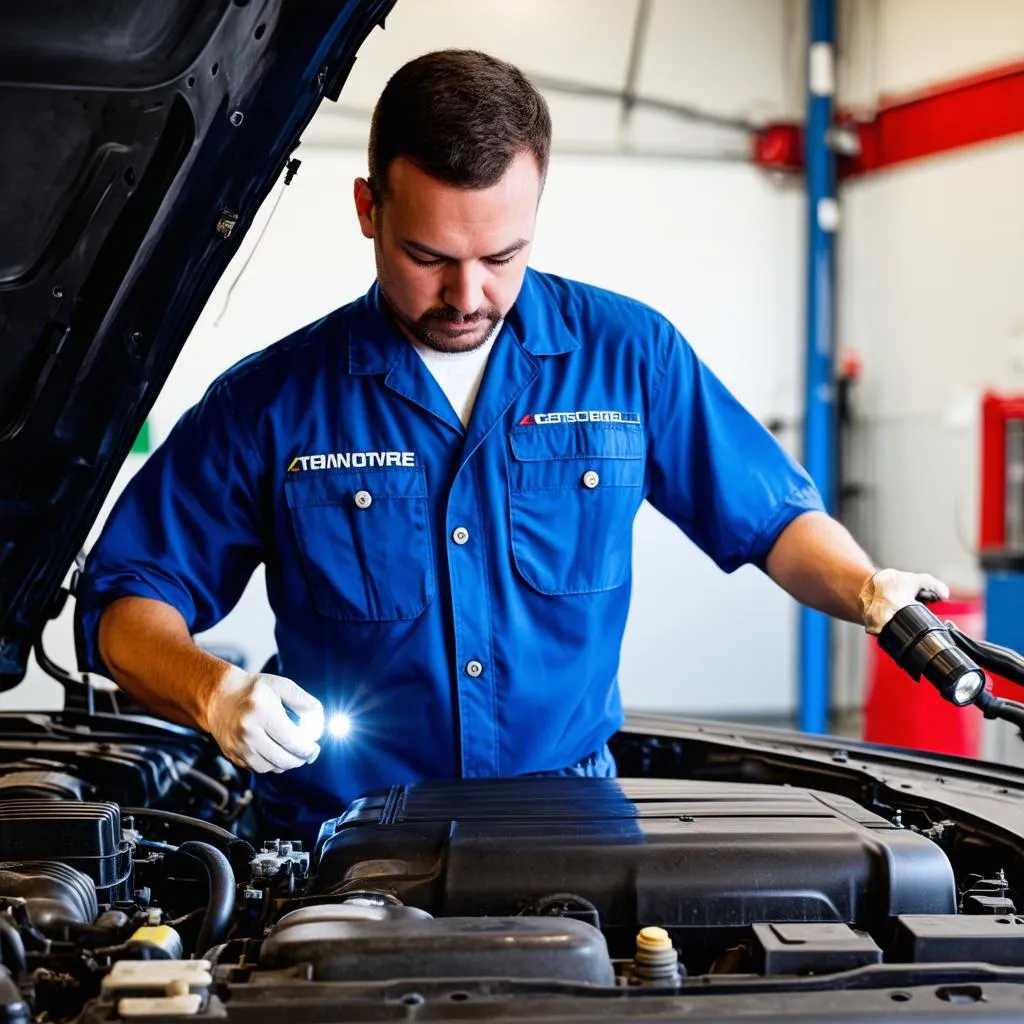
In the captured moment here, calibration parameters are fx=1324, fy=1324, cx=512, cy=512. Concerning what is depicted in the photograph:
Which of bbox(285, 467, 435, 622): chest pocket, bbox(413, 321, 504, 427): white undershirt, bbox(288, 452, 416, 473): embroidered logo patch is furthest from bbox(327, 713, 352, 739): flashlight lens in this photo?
bbox(413, 321, 504, 427): white undershirt

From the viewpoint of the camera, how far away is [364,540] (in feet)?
6.06

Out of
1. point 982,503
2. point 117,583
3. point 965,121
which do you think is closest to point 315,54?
point 117,583

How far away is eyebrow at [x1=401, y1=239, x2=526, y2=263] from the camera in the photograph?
1.68 m

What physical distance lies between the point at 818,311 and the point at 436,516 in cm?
419

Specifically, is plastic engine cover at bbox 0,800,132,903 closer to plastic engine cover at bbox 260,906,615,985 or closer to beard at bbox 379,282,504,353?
plastic engine cover at bbox 260,906,615,985

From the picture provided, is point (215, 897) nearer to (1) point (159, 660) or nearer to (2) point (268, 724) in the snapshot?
(2) point (268, 724)

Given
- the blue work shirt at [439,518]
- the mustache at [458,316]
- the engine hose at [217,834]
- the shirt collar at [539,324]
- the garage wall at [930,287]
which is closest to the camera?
the engine hose at [217,834]

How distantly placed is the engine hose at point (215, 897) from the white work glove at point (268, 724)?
12 cm

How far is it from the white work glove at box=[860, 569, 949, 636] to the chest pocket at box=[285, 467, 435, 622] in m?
0.59

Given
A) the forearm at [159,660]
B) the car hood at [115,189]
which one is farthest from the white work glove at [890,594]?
the car hood at [115,189]

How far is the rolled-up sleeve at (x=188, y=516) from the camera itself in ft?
6.18

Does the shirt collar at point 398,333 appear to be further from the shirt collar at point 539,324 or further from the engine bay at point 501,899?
the engine bay at point 501,899

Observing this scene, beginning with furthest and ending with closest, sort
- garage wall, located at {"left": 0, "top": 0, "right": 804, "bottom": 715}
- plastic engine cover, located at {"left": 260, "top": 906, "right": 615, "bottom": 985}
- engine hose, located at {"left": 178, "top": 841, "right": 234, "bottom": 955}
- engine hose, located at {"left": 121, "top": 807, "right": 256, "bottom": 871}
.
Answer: garage wall, located at {"left": 0, "top": 0, "right": 804, "bottom": 715} < engine hose, located at {"left": 121, "top": 807, "right": 256, "bottom": 871} < engine hose, located at {"left": 178, "top": 841, "right": 234, "bottom": 955} < plastic engine cover, located at {"left": 260, "top": 906, "right": 615, "bottom": 985}

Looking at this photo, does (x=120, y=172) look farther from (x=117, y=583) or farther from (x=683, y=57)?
(x=683, y=57)
